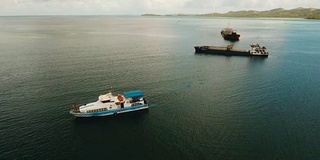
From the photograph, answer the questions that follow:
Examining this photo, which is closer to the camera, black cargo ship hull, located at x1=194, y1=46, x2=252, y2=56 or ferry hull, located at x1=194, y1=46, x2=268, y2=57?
ferry hull, located at x1=194, y1=46, x2=268, y2=57

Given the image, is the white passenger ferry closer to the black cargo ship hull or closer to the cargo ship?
the black cargo ship hull

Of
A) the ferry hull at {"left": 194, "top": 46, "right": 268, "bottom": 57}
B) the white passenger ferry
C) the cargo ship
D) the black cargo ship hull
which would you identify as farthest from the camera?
the black cargo ship hull

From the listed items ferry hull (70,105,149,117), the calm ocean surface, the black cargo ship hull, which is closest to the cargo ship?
the black cargo ship hull

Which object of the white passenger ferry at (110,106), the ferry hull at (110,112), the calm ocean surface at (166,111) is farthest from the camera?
the white passenger ferry at (110,106)

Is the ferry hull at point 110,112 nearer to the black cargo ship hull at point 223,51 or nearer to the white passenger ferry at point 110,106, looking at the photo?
the white passenger ferry at point 110,106

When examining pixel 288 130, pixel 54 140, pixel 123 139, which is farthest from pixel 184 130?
pixel 54 140

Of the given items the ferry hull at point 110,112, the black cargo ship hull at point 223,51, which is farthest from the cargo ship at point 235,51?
the ferry hull at point 110,112

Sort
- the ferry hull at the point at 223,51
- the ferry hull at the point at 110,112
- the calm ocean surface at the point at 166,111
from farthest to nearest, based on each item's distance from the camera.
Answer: the ferry hull at the point at 223,51
the ferry hull at the point at 110,112
the calm ocean surface at the point at 166,111

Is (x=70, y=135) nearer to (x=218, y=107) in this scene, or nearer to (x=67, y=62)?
(x=218, y=107)
